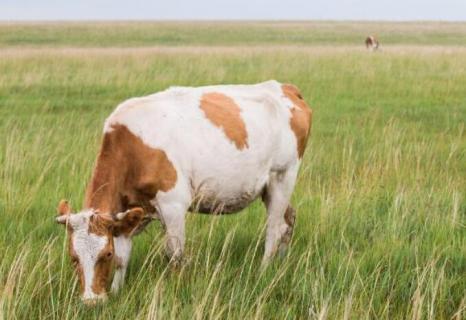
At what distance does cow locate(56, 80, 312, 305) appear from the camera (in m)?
3.54

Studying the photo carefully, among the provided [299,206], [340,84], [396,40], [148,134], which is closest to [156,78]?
[340,84]

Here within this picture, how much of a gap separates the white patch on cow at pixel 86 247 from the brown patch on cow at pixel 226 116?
4.54ft

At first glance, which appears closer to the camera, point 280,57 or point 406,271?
point 406,271

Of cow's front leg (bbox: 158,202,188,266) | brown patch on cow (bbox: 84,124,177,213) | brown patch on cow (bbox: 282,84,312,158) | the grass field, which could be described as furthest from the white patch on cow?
brown patch on cow (bbox: 282,84,312,158)

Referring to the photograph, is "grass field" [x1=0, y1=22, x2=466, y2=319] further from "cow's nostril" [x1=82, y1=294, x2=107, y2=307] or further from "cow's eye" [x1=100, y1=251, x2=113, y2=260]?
"cow's eye" [x1=100, y1=251, x2=113, y2=260]

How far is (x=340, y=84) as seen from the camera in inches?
632

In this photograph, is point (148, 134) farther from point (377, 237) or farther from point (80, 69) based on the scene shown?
point (80, 69)

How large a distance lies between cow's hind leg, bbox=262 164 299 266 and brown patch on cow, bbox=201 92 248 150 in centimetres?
55

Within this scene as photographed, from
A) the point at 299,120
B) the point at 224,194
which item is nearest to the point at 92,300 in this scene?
the point at 224,194

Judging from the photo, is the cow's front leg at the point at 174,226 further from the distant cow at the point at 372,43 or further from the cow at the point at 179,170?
the distant cow at the point at 372,43

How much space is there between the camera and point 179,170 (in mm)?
4207

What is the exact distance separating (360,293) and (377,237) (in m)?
0.99

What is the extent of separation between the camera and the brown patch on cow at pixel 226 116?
4.57 meters

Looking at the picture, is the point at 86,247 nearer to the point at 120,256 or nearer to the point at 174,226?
the point at 120,256
